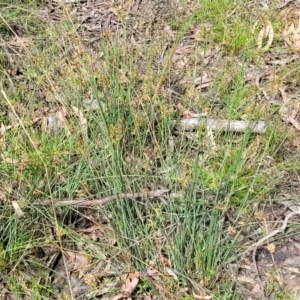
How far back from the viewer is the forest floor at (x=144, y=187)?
2.11 meters

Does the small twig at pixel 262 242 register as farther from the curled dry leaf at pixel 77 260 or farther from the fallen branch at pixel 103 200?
the curled dry leaf at pixel 77 260

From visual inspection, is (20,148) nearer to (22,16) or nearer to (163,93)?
(163,93)

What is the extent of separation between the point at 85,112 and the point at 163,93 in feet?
1.28

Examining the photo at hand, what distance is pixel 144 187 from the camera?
2287 millimetres

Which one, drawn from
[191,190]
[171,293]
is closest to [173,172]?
[191,190]

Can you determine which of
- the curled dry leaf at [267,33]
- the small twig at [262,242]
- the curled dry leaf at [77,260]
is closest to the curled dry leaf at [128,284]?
the curled dry leaf at [77,260]

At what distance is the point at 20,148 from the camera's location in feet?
8.39

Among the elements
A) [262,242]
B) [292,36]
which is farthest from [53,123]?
[292,36]

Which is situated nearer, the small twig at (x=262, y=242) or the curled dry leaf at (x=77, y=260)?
the small twig at (x=262, y=242)

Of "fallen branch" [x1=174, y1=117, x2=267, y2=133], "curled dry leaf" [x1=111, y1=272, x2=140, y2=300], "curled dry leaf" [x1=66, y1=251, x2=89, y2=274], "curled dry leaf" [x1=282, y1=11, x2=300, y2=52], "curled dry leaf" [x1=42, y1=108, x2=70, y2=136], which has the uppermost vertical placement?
"curled dry leaf" [x1=282, y1=11, x2=300, y2=52]

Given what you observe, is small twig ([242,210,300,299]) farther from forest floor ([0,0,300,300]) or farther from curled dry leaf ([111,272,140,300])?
curled dry leaf ([111,272,140,300])

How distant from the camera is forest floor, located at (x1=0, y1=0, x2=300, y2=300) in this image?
2.11m

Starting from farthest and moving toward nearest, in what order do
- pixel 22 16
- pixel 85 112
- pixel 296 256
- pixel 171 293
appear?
pixel 22 16 → pixel 85 112 → pixel 296 256 → pixel 171 293

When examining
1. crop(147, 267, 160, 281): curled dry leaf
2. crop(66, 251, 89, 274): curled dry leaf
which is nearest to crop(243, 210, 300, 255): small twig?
crop(147, 267, 160, 281): curled dry leaf
